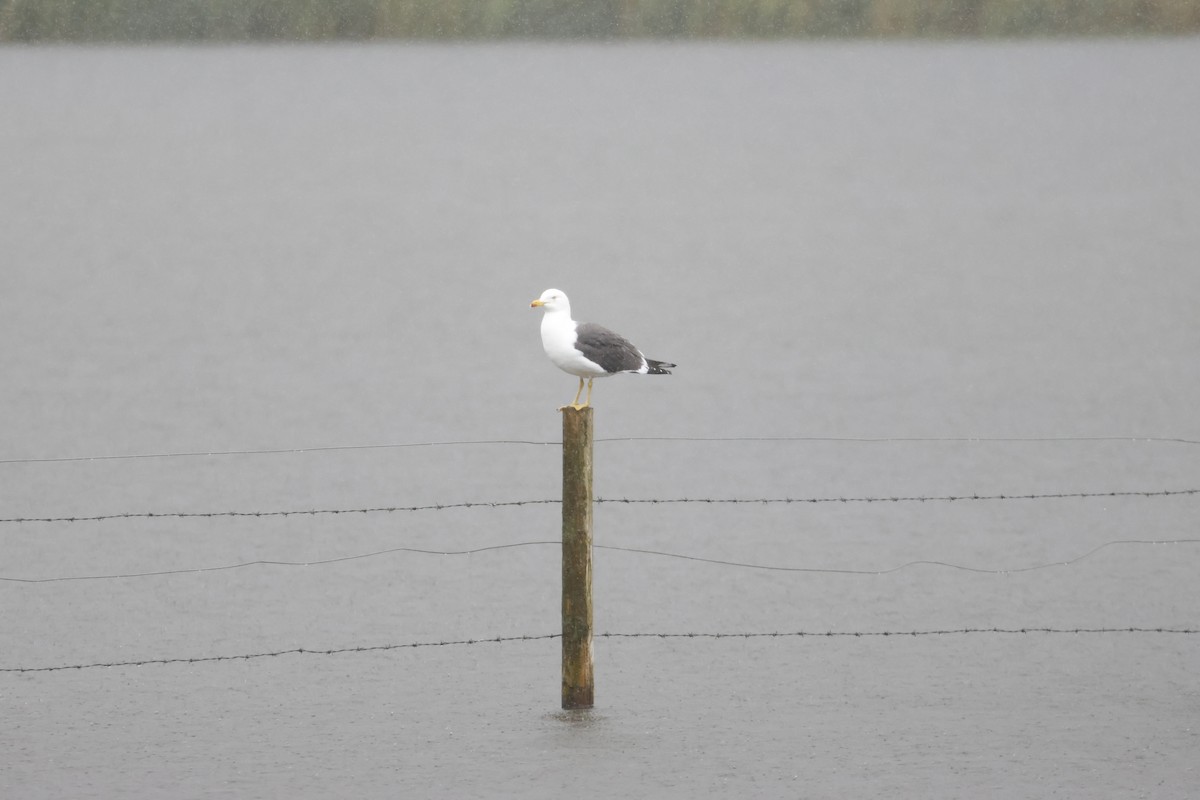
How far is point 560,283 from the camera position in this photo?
1906 inches

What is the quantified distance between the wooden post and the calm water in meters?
0.62

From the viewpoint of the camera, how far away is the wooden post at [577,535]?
9.56 m

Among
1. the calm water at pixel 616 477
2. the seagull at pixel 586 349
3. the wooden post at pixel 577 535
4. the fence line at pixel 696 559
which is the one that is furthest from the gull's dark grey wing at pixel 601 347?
the fence line at pixel 696 559

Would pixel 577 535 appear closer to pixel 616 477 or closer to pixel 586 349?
pixel 586 349

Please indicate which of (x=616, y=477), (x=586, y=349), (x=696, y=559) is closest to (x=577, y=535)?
(x=586, y=349)

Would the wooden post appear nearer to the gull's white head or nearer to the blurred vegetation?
the gull's white head

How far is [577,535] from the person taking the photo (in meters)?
9.70

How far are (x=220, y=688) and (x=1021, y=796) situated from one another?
5267 mm

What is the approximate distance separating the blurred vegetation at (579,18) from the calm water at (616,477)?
83269mm

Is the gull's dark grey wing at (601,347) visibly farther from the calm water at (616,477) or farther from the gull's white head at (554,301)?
the calm water at (616,477)

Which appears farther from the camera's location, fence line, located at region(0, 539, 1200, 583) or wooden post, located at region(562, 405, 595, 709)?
fence line, located at region(0, 539, 1200, 583)

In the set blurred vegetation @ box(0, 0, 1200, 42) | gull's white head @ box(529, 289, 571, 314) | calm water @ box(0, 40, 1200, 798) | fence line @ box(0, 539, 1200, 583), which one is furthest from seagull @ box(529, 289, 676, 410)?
blurred vegetation @ box(0, 0, 1200, 42)

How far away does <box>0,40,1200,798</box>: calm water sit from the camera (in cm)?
1034

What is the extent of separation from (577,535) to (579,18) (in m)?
164
